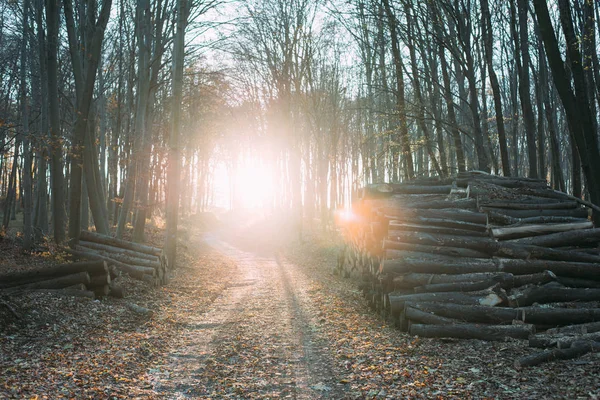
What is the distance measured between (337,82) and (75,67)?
17437 millimetres

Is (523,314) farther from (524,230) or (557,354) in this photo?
(524,230)

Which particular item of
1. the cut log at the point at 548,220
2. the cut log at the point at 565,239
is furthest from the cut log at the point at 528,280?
the cut log at the point at 548,220

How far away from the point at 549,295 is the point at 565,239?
6.27 feet

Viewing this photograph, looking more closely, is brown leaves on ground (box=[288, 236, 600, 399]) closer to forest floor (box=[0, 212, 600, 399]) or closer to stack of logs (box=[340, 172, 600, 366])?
forest floor (box=[0, 212, 600, 399])

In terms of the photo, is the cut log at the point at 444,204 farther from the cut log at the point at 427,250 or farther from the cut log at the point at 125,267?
the cut log at the point at 125,267

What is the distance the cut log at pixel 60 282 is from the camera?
28.4ft

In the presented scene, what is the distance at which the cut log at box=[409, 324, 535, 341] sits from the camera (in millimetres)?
6719

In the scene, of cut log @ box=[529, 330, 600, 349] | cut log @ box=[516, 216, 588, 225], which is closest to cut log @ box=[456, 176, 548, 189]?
cut log @ box=[516, 216, 588, 225]

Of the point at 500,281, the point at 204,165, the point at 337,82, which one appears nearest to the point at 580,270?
the point at 500,281

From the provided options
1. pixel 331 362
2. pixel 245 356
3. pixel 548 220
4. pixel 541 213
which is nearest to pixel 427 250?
pixel 548 220

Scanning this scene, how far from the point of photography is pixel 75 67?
1369 cm

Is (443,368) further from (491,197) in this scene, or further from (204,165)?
(204,165)

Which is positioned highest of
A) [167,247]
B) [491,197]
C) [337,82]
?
[337,82]

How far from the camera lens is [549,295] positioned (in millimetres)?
7621
